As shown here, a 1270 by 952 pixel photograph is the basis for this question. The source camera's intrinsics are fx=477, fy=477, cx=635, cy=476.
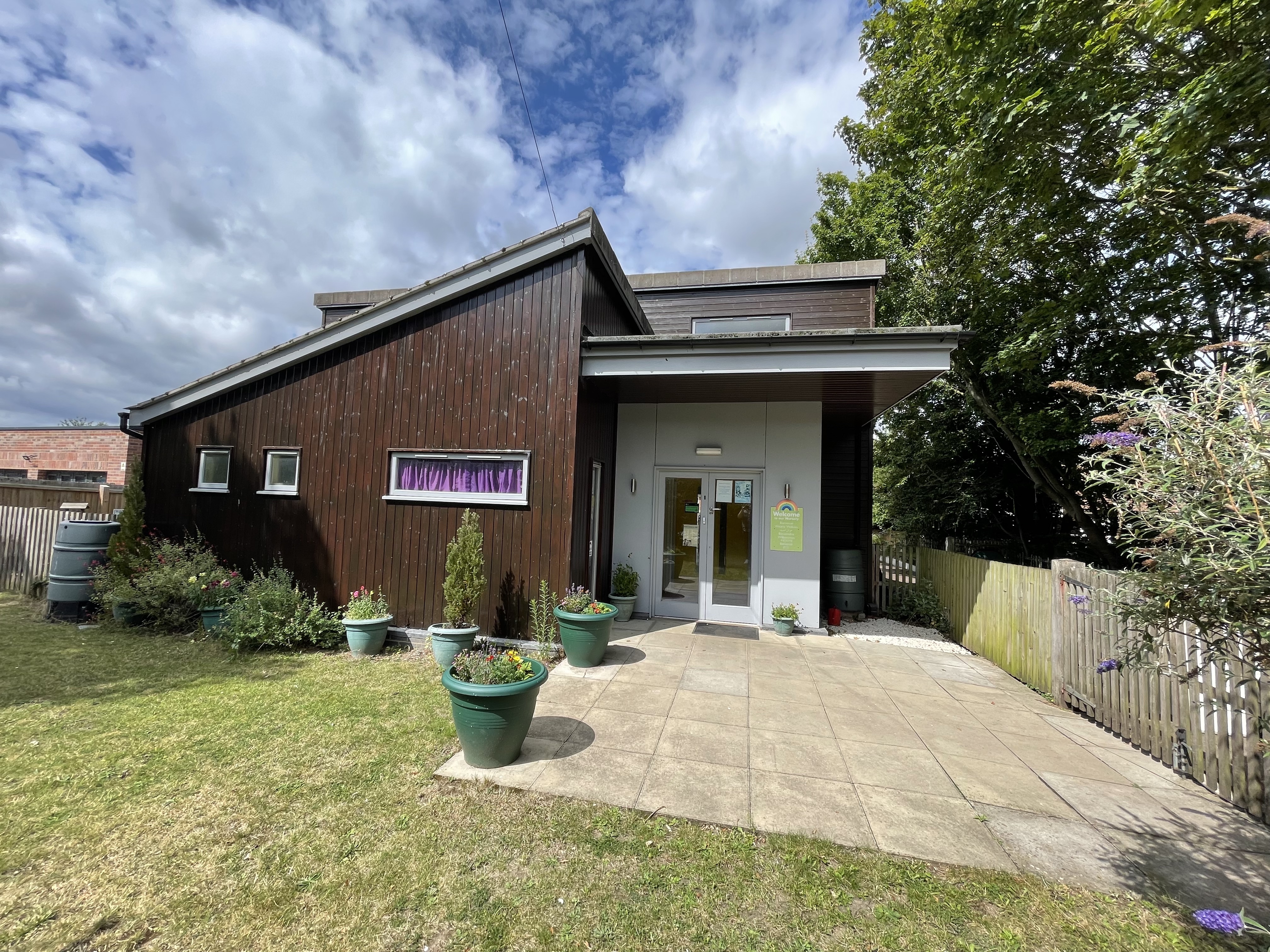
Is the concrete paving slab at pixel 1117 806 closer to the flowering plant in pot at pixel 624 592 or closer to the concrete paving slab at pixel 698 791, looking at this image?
the concrete paving slab at pixel 698 791

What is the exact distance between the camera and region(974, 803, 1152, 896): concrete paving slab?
2.46m

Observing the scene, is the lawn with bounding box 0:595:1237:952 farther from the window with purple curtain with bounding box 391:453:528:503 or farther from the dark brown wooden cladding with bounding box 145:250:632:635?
the window with purple curtain with bounding box 391:453:528:503

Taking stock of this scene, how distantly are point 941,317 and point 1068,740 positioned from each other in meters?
9.74

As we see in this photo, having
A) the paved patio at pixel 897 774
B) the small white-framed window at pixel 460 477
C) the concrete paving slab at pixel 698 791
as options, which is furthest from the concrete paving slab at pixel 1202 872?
the small white-framed window at pixel 460 477

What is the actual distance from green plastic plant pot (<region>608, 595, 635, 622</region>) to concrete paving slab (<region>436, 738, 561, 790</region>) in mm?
3609

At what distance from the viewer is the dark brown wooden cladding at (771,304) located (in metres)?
→ 9.36

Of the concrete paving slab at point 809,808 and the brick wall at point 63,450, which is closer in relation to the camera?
the concrete paving slab at point 809,808

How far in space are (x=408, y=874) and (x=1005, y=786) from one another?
3.82 meters

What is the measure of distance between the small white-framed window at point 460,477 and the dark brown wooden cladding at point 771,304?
5420 mm

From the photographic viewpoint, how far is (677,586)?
765 cm

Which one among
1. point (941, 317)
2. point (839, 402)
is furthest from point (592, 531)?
point (941, 317)

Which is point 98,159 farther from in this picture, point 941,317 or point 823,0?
point 941,317

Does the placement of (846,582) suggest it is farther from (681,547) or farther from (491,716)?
(491,716)

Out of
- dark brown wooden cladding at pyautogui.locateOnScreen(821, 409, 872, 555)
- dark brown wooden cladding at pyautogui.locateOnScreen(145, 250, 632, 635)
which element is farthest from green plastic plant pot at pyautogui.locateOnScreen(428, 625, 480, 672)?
dark brown wooden cladding at pyautogui.locateOnScreen(821, 409, 872, 555)
